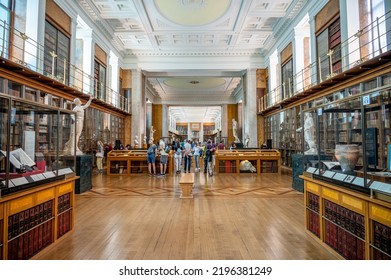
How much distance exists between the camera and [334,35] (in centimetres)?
786

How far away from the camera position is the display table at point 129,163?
916 centimetres

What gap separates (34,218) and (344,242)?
3.20 metres

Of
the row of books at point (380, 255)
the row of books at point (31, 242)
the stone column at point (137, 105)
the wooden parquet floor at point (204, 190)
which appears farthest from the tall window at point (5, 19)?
the stone column at point (137, 105)

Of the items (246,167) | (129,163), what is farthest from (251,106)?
(129,163)

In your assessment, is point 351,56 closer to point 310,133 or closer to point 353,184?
point 310,133

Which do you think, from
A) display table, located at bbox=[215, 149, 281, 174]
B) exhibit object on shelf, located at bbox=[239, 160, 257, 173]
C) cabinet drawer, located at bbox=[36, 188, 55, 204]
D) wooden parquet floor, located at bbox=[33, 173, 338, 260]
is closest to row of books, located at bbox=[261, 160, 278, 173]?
display table, located at bbox=[215, 149, 281, 174]

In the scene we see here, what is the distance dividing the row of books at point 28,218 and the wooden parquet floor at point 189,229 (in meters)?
0.34

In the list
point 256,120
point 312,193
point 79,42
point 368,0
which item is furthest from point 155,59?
point 312,193

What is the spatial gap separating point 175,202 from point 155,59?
12923 mm

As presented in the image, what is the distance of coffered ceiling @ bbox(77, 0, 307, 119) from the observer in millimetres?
10344

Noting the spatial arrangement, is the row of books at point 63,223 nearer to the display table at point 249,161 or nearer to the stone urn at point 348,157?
the stone urn at point 348,157

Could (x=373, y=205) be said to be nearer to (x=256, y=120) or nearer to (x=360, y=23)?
(x=360, y=23)

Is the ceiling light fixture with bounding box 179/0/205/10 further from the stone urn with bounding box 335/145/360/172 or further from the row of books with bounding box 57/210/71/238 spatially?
the row of books with bounding box 57/210/71/238

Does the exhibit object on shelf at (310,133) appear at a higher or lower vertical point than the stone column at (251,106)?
lower
